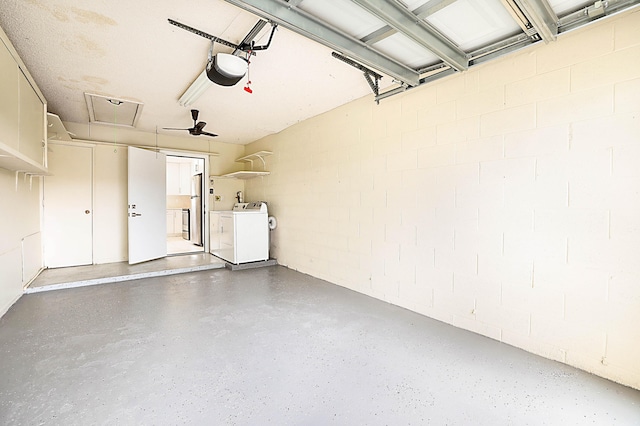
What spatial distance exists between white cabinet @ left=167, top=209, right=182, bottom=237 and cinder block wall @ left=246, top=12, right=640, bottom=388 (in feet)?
25.3

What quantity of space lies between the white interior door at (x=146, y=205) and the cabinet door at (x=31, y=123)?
5.06ft

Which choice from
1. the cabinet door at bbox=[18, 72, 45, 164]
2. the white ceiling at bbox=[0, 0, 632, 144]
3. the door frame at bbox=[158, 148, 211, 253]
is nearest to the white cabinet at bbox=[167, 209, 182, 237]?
the door frame at bbox=[158, 148, 211, 253]

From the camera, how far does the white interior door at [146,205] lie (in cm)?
501

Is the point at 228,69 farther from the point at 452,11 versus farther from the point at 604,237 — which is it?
the point at 604,237

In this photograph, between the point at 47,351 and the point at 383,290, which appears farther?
the point at 383,290

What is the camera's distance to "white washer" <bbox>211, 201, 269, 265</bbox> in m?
5.01

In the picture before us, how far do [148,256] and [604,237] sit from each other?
6.10m

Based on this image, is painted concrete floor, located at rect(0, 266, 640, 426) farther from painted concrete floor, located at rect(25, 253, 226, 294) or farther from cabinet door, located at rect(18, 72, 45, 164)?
cabinet door, located at rect(18, 72, 45, 164)

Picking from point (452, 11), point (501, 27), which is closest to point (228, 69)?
point (452, 11)

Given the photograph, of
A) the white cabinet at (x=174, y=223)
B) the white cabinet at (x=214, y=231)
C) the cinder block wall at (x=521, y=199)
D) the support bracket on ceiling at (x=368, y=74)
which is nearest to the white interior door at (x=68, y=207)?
the white cabinet at (x=214, y=231)

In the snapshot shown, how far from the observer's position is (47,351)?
2244 millimetres

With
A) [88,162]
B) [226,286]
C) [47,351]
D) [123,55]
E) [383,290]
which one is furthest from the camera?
[88,162]

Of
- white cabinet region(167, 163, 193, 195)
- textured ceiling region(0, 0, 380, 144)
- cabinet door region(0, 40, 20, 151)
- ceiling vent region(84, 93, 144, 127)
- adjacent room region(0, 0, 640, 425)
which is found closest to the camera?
adjacent room region(0, 0, 640, 425)

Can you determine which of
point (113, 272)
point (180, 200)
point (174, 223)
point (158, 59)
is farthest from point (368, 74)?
point (174, 223)
